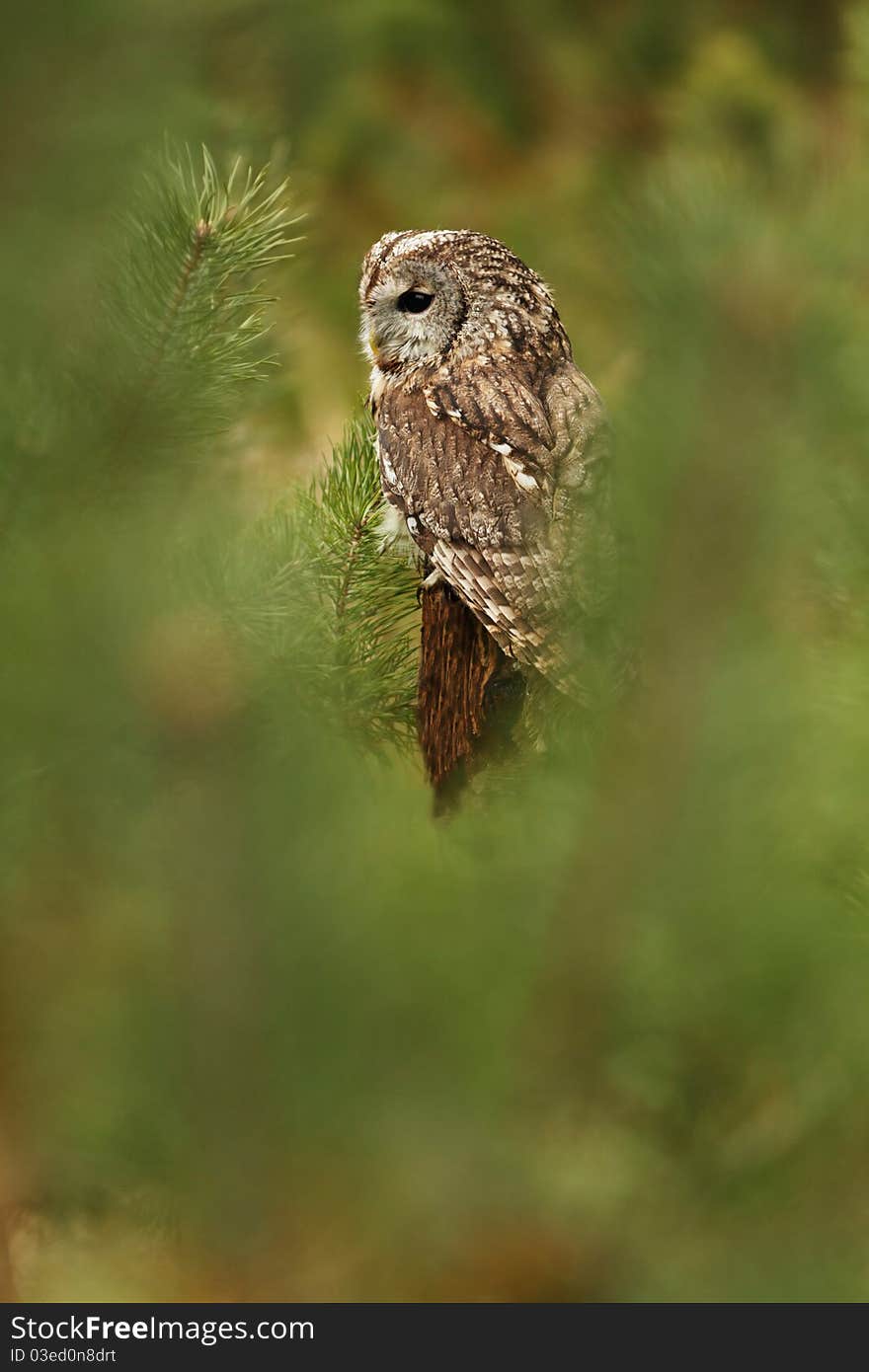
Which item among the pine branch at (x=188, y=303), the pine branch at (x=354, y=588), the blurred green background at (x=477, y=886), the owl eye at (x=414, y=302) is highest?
the owl eye at (x=414, y=302)

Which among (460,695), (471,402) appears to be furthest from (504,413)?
(460,695)

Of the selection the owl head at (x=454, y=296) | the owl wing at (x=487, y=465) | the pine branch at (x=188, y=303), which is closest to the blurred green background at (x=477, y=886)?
the pine branch at (x=188, y=303)

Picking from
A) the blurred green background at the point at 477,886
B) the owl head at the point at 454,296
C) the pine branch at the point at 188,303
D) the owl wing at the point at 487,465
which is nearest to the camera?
the blurred green background at the point at 477,886

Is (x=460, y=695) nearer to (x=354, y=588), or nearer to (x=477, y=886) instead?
(x=354, y=588)

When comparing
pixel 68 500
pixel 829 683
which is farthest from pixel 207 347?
pixel 829 683

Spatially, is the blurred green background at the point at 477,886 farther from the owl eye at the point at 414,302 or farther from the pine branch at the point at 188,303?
the owl eye at the point at 414,302

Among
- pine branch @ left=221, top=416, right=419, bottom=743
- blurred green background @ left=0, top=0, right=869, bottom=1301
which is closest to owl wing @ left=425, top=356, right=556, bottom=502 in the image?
pine branch @ left=221, top=416, right=419, bottom=743
